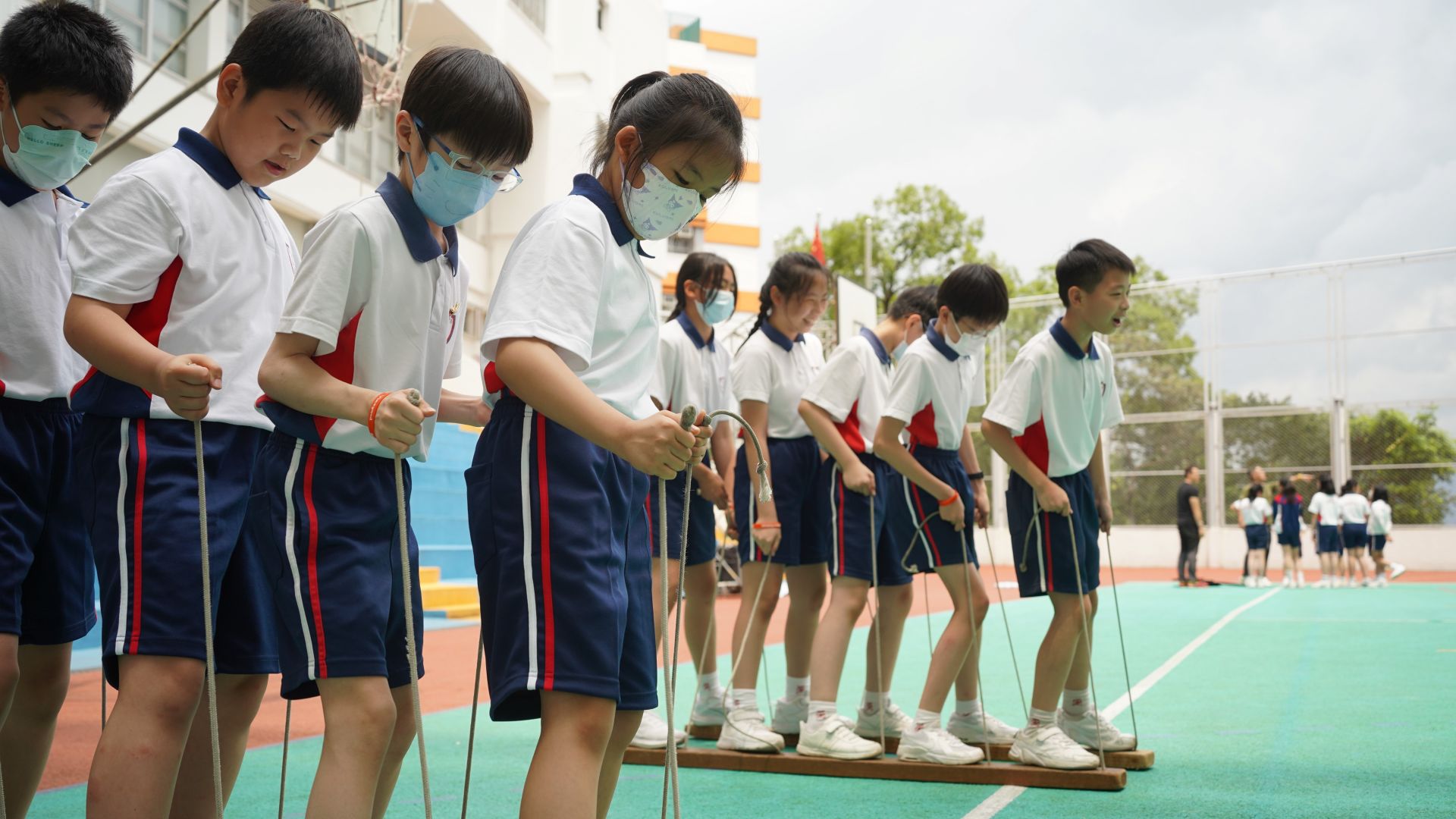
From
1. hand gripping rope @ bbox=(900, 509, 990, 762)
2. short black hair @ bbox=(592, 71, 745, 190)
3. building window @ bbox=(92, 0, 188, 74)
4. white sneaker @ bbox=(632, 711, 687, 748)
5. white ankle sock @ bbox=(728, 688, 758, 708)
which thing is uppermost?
building window @ bbox=(92, 0, 188, 74)

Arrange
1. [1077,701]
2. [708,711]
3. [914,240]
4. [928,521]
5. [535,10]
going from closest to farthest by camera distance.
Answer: [1077,701]
[928,521]
[708,711]
[535,10]
[914,240]

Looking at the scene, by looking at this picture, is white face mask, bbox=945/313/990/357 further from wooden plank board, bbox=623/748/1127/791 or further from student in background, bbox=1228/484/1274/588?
student in background, bbox=1228/484/1274/588

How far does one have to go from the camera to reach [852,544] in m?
4.70

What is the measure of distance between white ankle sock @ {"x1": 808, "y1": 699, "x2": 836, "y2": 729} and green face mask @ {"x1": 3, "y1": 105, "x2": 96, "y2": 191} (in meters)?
3.02

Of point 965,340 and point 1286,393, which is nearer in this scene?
point 965,340

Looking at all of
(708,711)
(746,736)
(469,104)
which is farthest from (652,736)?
(469,104)

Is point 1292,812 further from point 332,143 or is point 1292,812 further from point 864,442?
point 332,143

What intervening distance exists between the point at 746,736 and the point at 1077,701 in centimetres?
122

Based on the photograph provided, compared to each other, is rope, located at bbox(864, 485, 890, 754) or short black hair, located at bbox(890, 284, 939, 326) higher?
short black hair, located at bbox(890, 284, 939, 326)

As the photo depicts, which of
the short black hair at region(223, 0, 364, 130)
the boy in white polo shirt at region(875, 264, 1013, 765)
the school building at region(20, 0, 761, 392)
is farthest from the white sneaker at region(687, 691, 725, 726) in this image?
the short black hair at region(223, 0, 364, 130)

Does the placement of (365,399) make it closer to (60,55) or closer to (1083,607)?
(60,55)

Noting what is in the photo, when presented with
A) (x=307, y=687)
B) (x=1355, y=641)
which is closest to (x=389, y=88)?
(x=307, y=687)

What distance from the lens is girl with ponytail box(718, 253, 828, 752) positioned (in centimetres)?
500

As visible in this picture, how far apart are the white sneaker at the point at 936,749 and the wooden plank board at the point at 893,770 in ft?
0.21
